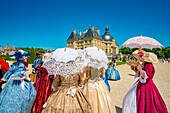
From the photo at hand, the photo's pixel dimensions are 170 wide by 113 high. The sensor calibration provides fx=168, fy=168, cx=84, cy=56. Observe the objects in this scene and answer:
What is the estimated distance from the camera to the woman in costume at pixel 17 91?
10.8ft

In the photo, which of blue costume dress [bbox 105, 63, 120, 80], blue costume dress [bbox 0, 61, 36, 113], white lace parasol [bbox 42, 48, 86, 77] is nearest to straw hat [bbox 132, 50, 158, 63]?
white lace parasol [bbox 42, 48, 86, 77]

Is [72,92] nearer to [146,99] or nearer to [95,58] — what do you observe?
[95,58]

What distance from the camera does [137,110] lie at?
13.0 feet

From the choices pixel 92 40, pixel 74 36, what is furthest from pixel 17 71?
pixel 74 36

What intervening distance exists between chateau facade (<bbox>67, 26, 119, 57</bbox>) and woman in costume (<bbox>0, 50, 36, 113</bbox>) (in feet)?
165

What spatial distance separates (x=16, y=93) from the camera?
337cm

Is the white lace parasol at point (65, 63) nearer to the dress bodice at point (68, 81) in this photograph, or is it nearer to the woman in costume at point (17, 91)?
the dress bodice at point (68, 81)

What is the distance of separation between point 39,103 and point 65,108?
1420 mm

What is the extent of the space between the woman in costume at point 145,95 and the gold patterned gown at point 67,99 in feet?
5.04

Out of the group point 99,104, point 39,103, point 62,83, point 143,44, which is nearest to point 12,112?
point 39,103

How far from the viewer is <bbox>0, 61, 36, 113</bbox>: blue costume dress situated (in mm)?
→ 3301

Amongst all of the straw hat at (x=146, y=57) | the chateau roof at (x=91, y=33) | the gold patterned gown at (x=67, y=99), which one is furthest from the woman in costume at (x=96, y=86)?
the chateau roof at (x=91, y=33)

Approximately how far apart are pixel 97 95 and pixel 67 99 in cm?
101

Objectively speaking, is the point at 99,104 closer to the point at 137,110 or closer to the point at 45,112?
the point at 137,110
